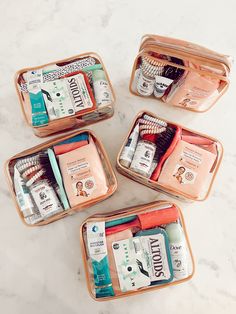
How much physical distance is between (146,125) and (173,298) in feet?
1.62

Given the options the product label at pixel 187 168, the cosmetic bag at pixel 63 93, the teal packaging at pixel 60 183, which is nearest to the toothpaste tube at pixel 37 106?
the cosmetic bag at pixel 63 93

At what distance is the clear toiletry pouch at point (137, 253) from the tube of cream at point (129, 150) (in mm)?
141

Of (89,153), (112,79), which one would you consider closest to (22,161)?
(89,153)

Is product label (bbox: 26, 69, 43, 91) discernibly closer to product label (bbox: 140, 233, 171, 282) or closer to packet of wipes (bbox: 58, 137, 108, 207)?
packet of wipes (bbox: 58, 137, 108, 207)

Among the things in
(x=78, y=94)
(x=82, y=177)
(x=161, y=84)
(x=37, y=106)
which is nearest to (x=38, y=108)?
(x=37, y=106)

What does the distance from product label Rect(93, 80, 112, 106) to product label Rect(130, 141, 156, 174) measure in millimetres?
151

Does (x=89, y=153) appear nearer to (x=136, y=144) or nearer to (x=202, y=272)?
(x=136, y=144)

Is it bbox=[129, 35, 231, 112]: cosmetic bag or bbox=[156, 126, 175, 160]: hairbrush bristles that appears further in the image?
bbox=[156, 126, 175, 160]: hairbrush bristles

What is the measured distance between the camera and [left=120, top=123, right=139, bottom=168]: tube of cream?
2.92 feet

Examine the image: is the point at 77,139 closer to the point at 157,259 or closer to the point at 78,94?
the point at 78,94

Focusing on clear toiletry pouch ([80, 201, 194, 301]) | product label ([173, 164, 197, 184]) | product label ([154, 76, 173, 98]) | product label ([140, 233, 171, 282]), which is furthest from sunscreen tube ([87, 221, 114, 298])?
product label ([154, 76, 173, 98])

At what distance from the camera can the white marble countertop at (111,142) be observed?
968 millimetres

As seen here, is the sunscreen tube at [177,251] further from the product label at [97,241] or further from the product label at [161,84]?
the product label at [161,84]

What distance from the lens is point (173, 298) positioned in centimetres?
97
